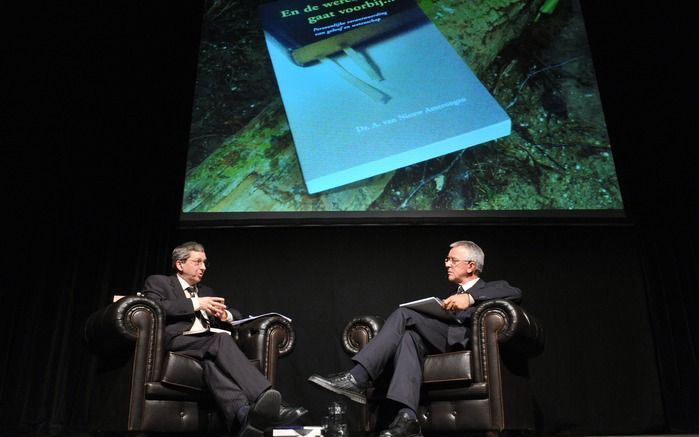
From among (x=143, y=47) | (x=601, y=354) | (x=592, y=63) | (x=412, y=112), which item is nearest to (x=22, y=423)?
(x=143, y=47)

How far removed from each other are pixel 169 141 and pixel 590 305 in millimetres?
3258

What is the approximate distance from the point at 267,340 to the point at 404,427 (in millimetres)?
952

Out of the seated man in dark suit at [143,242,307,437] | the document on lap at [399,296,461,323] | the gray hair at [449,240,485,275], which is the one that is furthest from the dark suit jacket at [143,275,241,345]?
the gray hair at [449,240,485,275]

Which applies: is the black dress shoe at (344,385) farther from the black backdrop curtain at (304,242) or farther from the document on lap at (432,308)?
the black backdrop curtain at (304,242)

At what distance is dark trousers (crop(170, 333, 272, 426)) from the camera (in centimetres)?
293

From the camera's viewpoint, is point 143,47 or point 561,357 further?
point 143,47

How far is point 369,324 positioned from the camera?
3.70 m

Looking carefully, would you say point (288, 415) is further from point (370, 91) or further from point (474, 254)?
point (370, 91)

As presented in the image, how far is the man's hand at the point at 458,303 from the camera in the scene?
3.31 m

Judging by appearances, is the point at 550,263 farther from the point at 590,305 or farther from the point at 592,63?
the point at 592,63

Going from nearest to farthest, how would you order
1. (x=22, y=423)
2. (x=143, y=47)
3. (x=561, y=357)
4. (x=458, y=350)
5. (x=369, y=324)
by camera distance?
(x=458, y=350) → (x=369, y=324) → (x=22, y=423) → (x=561, y=357) → (x=143, y=47)

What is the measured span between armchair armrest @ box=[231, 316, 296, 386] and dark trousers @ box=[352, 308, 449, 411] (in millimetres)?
547

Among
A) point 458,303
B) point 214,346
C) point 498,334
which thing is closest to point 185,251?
point 214,346

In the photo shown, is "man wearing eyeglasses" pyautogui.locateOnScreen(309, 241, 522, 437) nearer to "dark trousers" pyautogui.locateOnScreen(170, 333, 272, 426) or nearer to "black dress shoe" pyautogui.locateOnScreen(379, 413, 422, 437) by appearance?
"black dress shoe" pyautogui.locateOnScreen(379, 413, 422, 437)
